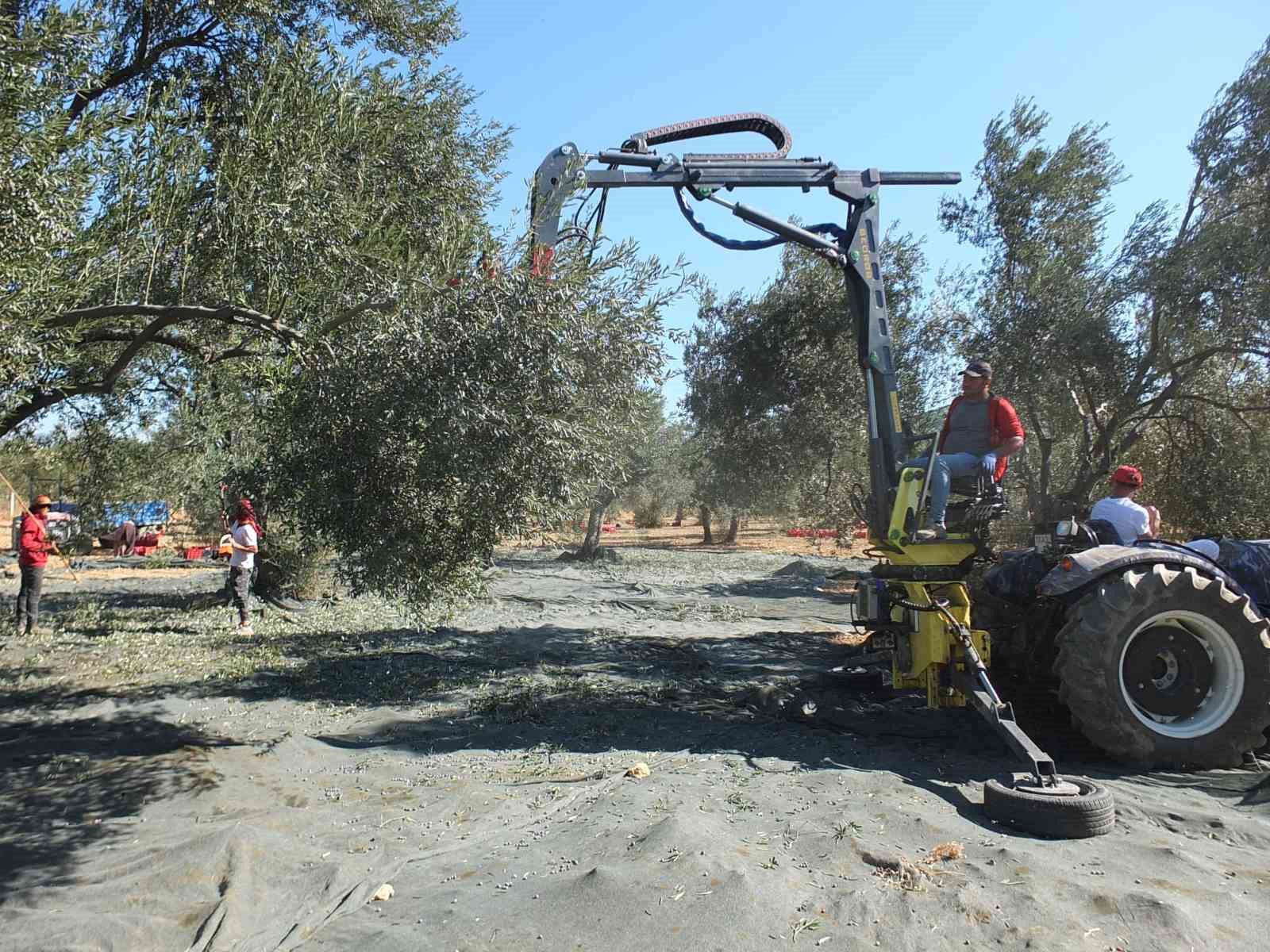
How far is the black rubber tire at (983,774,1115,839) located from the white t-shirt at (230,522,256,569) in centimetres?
1114

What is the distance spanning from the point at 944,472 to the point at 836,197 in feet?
8.79

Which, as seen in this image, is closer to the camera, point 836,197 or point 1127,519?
point 1127,519

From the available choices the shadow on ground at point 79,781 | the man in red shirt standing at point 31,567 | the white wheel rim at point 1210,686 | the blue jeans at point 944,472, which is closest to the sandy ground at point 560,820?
the shadow on ground at point 79,781

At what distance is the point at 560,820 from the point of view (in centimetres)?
501

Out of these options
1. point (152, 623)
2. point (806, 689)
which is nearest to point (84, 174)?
point (806, 689)

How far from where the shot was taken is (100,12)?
6.36 meters

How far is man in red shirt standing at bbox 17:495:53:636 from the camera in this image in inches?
470

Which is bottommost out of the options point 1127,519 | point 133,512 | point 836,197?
point 133,512

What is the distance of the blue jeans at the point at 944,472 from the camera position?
6211 mm

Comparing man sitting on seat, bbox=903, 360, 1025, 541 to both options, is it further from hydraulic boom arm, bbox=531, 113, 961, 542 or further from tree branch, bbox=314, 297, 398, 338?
tree branch, bbox=314, 297, 398, 338

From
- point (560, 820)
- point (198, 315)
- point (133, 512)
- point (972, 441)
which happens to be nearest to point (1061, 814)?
point (560, 820)

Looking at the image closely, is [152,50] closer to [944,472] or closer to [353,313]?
[353,313]

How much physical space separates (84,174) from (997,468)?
20.9 feet

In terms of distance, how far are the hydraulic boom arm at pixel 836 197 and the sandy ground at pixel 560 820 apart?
7.50ft
